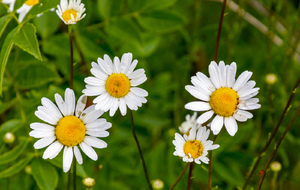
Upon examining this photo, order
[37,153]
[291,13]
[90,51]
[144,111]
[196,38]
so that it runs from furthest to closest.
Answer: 1. [291,13]
2. [196,38]
3. [144,111]
4. [90,51]
5. [37,153]

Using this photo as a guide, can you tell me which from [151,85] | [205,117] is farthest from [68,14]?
[151,85]

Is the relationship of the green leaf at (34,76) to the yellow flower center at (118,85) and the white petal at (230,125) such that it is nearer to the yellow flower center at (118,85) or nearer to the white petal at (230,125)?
the yellow flower center at (118,85)

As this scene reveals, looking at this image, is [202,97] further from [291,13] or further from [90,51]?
[291,13]

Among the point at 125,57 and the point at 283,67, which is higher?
the point at 283,67

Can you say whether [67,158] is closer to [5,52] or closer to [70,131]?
[70,131]

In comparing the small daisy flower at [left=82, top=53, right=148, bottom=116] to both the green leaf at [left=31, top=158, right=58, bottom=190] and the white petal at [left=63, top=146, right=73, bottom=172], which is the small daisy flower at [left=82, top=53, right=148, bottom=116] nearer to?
the white petal at [left=63, top=146, right=73, bottom=172]

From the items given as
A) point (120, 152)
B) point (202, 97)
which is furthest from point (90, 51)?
point (202, 97)
